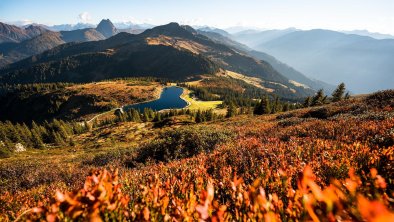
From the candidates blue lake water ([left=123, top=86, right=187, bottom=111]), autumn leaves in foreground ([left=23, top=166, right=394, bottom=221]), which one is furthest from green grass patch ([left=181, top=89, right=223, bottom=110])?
autumn leaves in foreground ([left=23, top=166, right=394, bottom=221])

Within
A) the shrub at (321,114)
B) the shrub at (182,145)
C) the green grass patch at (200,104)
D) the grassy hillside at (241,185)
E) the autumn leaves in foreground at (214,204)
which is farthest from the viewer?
the green grass patch at (200,104)

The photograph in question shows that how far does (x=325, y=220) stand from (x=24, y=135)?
104 metres

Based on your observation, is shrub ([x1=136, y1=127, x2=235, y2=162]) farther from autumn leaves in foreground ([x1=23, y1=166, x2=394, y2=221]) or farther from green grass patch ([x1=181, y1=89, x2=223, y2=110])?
green grass patch ([x1=181, y1=89, x2=223, y2=110])

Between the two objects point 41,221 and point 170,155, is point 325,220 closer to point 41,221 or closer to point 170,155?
point 41,221

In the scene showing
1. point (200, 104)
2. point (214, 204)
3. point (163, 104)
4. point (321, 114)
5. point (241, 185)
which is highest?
point (214, 204)

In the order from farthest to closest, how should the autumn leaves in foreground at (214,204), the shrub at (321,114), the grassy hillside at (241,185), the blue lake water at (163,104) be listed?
the blue lake water at (163,104)
the shrub at (321,114)
the grassy hillside at (241,185)
the autumn leaves in foreground at (214,204)

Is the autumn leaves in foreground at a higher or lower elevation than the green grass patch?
higher

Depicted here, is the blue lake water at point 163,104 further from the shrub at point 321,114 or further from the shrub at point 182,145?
the shrub at point 182,145

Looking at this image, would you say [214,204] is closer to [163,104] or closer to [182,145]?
[182,145]

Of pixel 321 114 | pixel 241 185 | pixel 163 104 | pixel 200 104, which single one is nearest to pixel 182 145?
pixel 241 185

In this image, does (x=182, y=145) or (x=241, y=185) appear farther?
(x=182, y=145)

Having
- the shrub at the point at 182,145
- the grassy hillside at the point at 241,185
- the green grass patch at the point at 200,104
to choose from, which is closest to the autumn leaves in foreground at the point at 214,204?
the grassy hillside at the point at 241,185

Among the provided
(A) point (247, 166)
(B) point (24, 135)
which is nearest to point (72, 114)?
(B) point (24, 135)

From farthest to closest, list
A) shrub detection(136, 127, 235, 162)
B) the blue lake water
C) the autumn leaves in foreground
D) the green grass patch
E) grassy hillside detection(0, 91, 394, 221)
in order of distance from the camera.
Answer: the blue lake water → the green grass patch → shrub detection(136, 127, 235, 162) → grassy hillside detection(0, 91, 394, 221) → the autumn leaves in foreground
